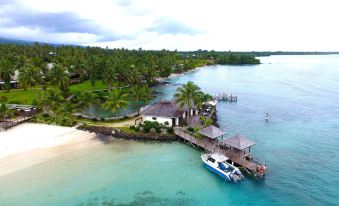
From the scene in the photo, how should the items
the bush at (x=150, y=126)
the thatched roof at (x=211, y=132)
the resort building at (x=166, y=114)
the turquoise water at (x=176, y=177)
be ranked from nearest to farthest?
1. the turquoise water at (x=176, y=177)
2. the thatched roof at (x=211, y=132)
3. the bush at (x=150, y=126)
4. the resort building at (x=166, y=114)

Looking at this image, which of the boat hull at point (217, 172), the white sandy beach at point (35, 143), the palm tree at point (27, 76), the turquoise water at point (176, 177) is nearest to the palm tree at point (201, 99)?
the turquoise water at point (176, 177)

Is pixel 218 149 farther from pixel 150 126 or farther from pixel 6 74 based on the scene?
pixel 6 74

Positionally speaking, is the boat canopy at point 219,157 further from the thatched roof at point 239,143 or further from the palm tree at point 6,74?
the palm tree at point 6,74

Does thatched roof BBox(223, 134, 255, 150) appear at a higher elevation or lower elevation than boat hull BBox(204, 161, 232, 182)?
higher

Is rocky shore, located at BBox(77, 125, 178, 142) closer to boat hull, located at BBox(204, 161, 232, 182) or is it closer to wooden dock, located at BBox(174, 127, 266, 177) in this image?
wooden dock, located at BBox(174, 127, 266, 177)

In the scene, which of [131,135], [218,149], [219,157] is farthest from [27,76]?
[219,157]

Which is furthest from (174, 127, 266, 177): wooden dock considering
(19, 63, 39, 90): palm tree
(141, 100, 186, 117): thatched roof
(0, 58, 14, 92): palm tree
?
(0, 58, 14, 92): palm tree
